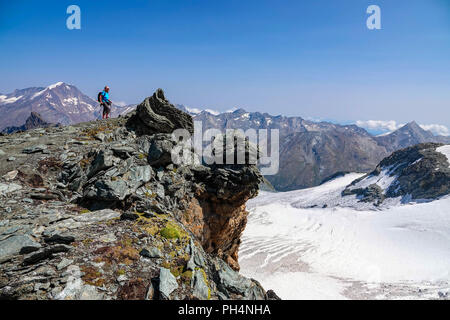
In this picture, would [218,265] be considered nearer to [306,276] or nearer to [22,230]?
[22,230]

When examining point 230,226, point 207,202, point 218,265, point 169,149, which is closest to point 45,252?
point 218,265

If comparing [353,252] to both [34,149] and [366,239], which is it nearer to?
[366,239]

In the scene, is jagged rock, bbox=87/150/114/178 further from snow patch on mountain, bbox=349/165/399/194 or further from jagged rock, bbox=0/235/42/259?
snow patch on mountain, bbox=349/165/399/194

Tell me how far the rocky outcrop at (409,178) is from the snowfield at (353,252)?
944 centimetres

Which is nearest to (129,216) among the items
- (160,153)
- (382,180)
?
(160,153)

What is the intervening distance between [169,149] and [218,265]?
9596mm

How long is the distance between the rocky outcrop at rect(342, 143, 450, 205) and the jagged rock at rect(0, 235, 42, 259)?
449ft

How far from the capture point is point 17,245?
904 cm

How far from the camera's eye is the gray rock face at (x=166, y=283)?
7.92 m

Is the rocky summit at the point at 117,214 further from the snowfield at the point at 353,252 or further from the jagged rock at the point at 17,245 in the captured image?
the snowfield at the point at 353,252

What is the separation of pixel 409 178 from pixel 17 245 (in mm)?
154654

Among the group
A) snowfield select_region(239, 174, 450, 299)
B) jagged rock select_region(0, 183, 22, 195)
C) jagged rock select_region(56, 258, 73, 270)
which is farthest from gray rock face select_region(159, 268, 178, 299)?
snowfield select_region(239, 174, 450, 299)

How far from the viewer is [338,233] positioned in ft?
303

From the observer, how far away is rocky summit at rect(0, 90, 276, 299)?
26.3 ft
